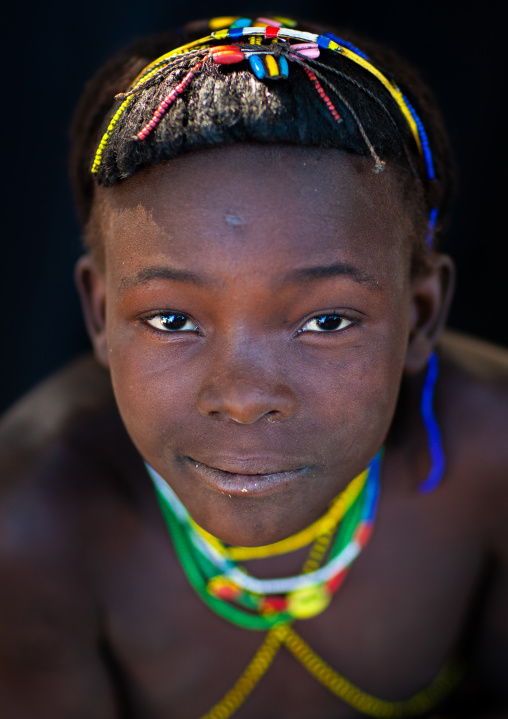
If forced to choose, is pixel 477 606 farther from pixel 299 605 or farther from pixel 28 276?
pixel 28 276

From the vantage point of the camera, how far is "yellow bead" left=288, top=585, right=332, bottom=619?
4.16ft

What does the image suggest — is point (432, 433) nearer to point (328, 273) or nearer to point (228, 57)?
point (328, 273)

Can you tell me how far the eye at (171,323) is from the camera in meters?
0.95

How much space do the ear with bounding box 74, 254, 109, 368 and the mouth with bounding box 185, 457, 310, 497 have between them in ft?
1.04

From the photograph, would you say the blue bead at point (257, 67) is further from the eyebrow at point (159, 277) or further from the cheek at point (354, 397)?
the cheek at point (354, 397)

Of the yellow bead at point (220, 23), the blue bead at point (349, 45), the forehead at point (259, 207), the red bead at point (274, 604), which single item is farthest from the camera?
the red bead at point (274, 604)

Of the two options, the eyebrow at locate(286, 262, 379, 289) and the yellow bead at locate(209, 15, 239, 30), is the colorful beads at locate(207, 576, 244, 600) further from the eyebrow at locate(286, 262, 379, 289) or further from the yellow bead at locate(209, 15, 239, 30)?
the yellow bead at locate(209, 15, 239, 30)

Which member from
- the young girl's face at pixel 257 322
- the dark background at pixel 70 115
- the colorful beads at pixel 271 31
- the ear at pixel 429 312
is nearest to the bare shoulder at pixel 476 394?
the ear at pixel 429 312

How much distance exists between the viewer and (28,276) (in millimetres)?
1905

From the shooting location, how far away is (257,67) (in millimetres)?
896

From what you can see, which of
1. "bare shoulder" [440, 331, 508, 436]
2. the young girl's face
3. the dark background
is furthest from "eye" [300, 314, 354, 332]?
the dark background

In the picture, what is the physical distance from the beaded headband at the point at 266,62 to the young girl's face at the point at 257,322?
67 millimetres

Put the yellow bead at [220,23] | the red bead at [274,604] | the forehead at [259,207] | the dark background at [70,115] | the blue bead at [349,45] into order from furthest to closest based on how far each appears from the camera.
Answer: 1. the dark background at [70,115]
2. the red bead at [274,604]
3. the yellow bead at [220,23]
4. the blue bead at [349,45]
5. the forehead at [259,207]

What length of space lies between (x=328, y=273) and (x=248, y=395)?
0.18 meters
